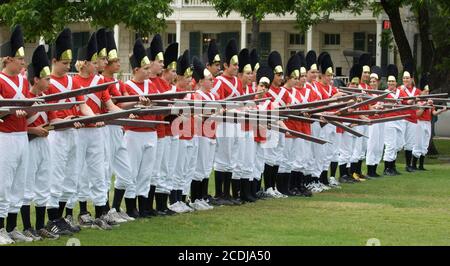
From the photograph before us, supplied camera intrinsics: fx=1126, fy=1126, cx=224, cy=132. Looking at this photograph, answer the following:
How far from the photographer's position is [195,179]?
15.6m

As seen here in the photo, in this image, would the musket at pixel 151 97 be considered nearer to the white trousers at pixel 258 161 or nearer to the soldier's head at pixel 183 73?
the soldier's head at pixel 183 73

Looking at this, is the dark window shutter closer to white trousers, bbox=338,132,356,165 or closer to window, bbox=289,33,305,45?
window, bbox=289,33,305,45

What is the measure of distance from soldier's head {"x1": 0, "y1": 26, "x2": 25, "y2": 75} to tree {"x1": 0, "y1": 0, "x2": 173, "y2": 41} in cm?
752

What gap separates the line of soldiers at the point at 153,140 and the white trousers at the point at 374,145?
127cm

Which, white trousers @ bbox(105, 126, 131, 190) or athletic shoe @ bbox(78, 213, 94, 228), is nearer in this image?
athletic shoe @ bbox(78, 213, 94, 228)

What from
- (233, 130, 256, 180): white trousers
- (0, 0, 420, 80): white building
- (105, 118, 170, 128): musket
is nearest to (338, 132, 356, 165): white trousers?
(233, 130, 256, 180): white trousers

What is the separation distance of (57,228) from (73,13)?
316 inches

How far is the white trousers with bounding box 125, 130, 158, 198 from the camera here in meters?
13.7

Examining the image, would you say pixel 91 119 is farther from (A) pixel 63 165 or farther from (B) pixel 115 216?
(B) pixel 115 216

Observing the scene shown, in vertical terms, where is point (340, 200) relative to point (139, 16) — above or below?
below

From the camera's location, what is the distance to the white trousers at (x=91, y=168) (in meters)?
12.7
